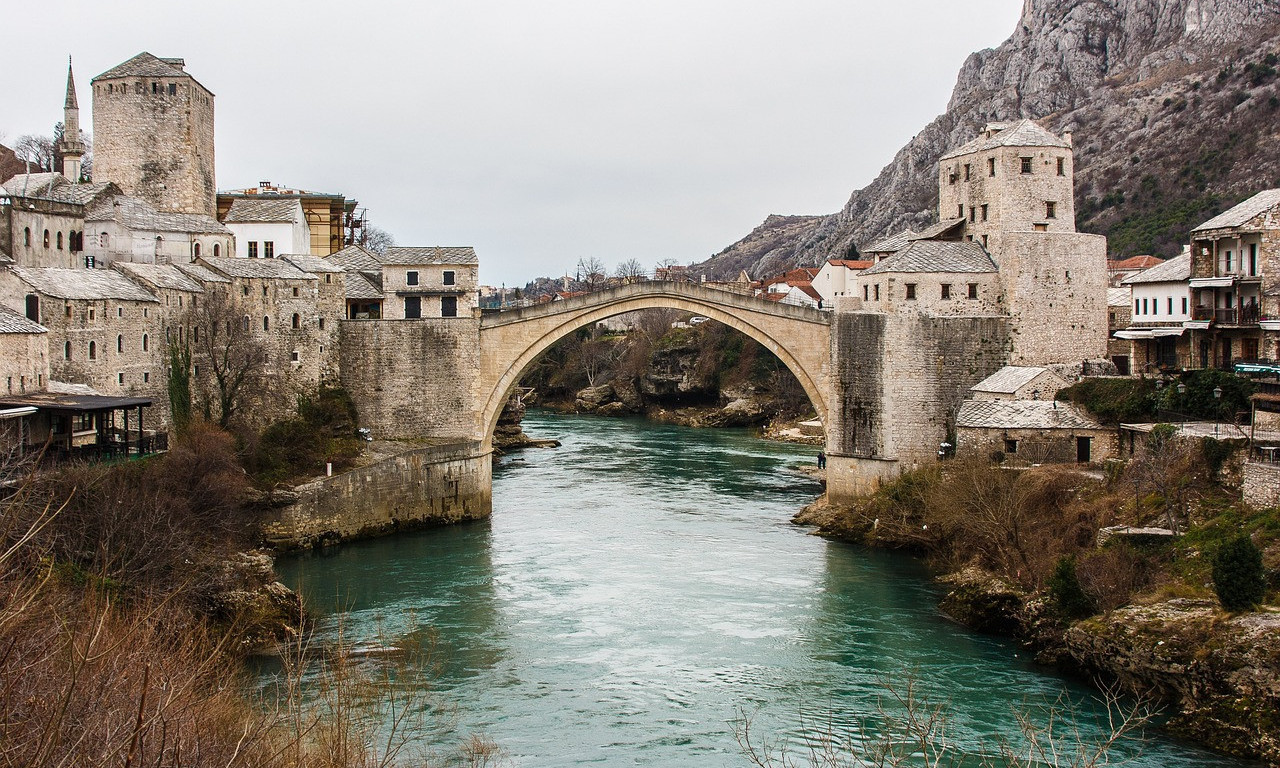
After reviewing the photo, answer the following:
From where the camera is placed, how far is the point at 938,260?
119 feet

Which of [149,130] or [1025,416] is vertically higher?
[149,130]

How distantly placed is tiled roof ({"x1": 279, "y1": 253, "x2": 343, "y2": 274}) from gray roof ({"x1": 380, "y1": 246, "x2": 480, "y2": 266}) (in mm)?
1653

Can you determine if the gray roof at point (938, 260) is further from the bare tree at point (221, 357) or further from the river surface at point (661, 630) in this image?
the bare tree at point (221, 357)

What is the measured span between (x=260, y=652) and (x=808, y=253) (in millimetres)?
88976

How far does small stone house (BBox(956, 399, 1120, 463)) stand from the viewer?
32438 millimetres

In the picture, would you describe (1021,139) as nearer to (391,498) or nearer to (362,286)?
(391,498)

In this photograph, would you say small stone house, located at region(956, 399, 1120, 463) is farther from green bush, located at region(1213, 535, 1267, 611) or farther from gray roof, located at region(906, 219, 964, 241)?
green bush, located at region(1213, 535, 1267, 611)

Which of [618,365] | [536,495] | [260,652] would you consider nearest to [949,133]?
[618,365]

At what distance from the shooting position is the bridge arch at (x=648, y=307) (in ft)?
124

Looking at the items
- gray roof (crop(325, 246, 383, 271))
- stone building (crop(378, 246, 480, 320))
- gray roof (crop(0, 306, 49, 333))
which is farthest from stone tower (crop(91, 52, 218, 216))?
gray roof (crop(0, 306, 49, 333))

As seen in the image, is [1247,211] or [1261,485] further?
[1247,211]

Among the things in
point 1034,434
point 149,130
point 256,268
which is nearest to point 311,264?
point 256,268

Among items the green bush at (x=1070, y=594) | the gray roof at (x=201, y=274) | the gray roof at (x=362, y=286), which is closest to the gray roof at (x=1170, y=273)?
the green bush at (x=1070, y=594)

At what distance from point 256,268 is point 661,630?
1853 centimetres
